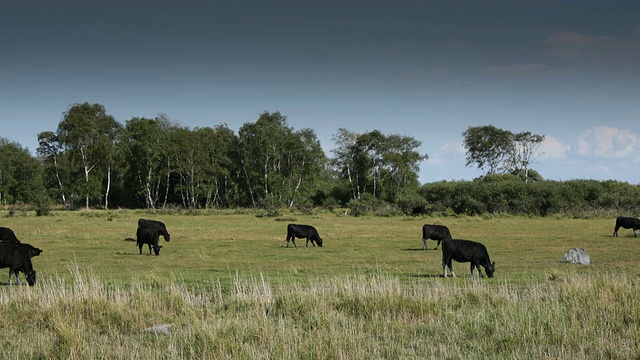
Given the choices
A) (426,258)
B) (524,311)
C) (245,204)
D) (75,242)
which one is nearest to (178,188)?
(245,204)

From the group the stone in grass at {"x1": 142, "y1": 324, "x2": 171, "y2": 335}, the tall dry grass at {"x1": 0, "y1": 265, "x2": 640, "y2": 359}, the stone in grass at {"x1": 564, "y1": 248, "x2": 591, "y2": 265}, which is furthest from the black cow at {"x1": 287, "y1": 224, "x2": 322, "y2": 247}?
the stone in grass at {"x1": 142, "y1": 324, "x2": 171, "y2": 335}

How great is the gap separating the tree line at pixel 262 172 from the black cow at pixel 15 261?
5212cm

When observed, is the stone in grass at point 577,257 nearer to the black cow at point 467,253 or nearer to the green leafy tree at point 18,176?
the black cow at point 467,253

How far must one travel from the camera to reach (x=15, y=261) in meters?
17.2

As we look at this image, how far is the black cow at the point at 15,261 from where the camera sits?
1711 cm

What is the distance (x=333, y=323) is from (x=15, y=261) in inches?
462

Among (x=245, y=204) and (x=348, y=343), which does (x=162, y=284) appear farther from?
(x=245, y=204)

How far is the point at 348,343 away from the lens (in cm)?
950

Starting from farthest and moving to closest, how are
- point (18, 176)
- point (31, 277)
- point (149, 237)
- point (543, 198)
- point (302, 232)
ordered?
point (18, 176)
point (543, 198)
point (302, 232)
point (149, 237)
point (31, 277)

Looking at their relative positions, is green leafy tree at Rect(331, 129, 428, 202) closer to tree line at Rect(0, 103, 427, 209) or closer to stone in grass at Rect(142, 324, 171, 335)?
tree line at Rect(0, 103, 427, 209)

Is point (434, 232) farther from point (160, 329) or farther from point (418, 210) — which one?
point (418, 210)

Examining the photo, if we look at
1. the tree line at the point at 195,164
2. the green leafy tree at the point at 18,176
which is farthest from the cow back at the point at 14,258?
the green leafy tree at the point at 18,176

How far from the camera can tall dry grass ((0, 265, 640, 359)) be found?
9.18 metres

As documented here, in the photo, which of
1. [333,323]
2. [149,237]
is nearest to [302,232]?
[149,237]
